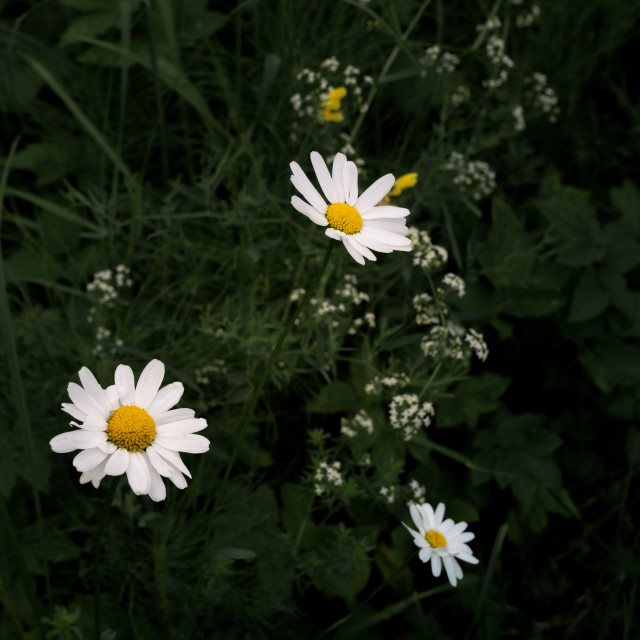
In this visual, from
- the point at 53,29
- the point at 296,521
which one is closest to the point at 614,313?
the point at 296,521

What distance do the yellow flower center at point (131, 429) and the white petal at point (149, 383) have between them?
0.16ft

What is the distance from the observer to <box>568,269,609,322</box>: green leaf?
6.86 feet

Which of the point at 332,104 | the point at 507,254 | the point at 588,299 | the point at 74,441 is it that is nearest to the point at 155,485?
the point at 74,441

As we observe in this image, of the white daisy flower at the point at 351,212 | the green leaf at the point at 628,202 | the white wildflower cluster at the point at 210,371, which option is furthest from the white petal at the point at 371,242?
the green leaf at the point at 628,202

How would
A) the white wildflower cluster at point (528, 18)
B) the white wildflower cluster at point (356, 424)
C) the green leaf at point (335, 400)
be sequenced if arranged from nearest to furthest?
1. the white wildflower cluster at point (356, 424)
2. the green leaf at point (335, 400)
3. the white wildflower cluster at point (528, 18)

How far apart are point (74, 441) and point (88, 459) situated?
0.03 meters

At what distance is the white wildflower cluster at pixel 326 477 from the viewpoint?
4.76 feet

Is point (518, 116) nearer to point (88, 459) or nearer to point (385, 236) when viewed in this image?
point (385, 236)

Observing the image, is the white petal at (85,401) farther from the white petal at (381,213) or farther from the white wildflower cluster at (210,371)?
the white wildflower cluster at (210,371)

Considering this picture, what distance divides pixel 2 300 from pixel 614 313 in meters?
1.74

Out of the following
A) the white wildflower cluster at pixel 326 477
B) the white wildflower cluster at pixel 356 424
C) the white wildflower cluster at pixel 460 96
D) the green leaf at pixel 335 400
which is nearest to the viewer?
the white wildflower cluster at pixel 326 477

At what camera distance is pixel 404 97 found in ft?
8.10

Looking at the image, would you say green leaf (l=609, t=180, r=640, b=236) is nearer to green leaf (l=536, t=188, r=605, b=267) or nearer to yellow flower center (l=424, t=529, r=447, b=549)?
green leaf (l=536, t=188, r=605, b=267)

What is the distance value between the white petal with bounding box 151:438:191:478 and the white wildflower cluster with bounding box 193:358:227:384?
2.21ft
